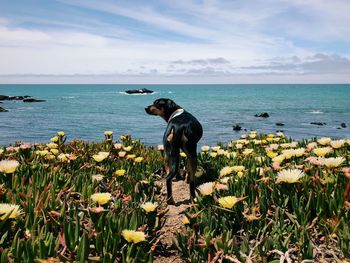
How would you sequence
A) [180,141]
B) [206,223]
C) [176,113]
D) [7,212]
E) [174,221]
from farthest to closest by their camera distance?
1. [176,113]
2. [180,141]
3. [174,221]
4. [206,223]
5. [7,212]

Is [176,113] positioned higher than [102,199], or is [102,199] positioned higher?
[176,113]

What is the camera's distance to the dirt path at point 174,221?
3.01m

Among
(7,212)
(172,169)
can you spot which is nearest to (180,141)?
(172,169)

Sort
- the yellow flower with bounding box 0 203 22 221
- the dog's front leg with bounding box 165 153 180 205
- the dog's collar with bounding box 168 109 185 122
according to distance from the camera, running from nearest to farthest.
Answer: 1. the yellow flower with bounding box 0 203 22 221
2. the dog's front leg with bounding box 165 153 180 205
3. the dog's collar with bounding box 168 109 185 122

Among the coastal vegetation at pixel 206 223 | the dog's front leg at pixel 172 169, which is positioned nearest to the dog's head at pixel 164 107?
the dog's front leg at pixel 172 169

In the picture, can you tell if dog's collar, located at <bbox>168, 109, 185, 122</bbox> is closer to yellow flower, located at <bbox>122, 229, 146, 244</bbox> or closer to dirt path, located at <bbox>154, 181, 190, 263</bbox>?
dirt path, located at <bbox>154, 181, 190, 263</bbox>

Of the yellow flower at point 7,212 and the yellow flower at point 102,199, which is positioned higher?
the yellow flower at point 7,212

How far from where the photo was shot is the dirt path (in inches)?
118

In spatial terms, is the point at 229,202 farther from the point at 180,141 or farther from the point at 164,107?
the point at 164,107

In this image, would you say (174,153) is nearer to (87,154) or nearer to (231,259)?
(87,154)

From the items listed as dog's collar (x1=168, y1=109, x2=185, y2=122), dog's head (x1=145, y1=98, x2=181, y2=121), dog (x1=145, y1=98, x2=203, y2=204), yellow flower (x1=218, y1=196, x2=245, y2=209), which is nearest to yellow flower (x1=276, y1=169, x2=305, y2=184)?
yellow flower (x1=218, y1=196, x2=245, y2=209)

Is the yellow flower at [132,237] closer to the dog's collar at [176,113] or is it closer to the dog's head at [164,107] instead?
the dog's collar at [176,113]

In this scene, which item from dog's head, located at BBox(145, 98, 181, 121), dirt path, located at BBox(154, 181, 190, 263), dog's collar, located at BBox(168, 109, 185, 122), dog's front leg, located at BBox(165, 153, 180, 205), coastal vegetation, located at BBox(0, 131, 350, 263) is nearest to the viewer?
coastal vegetation, located at BBox(0, 131, 350, 263)

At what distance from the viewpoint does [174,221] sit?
4156mm
